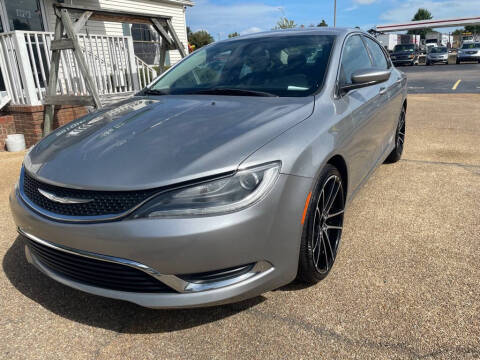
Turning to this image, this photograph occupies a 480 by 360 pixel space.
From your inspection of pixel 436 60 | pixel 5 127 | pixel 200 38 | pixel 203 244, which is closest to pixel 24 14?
pixel 5 127

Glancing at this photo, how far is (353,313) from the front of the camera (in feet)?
6.84

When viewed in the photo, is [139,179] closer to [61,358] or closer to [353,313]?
[61,358]

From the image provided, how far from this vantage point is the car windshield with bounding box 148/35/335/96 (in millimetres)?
2664

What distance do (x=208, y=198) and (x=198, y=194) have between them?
5 centimetres

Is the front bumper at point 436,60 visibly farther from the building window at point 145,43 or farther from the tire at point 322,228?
the tire at point 322,228

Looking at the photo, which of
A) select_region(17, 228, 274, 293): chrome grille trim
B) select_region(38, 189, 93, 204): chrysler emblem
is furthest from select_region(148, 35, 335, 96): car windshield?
select_region(38, 189, 93, 204): chrysler emblem

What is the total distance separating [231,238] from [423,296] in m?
1.28

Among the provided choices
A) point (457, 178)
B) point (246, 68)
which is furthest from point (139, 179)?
point (457, 178)

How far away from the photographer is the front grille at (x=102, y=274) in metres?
1.76

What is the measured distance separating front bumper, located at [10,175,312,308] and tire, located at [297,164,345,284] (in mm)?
129

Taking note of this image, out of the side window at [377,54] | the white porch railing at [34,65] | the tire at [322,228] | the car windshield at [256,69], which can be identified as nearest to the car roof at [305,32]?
the car windshield at [256,69]

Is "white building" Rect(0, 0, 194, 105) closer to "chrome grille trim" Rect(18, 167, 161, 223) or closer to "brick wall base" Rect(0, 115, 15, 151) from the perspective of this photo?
"brick wall base" Rect(0, 115, 15, 151)

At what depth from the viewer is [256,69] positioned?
9.57 ft

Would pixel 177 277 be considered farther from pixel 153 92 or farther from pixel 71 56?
pixel 71 56
